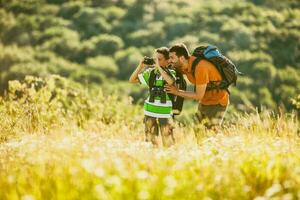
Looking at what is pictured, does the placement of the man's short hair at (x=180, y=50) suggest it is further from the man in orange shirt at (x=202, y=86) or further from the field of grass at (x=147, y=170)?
the field of grass at (x=147, y=170)

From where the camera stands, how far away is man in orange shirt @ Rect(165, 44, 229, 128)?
19.9 ft

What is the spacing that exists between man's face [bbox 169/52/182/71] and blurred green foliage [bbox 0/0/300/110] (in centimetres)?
3923

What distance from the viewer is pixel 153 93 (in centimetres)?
634

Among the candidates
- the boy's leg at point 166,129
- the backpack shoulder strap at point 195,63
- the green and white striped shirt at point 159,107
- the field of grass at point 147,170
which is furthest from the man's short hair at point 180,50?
the field of grass at point 147,170

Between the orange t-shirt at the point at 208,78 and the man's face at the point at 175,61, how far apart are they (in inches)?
4.5

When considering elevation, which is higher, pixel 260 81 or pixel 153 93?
pixel 153 93

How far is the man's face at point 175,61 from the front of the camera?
247 inches

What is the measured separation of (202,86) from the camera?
6.06m

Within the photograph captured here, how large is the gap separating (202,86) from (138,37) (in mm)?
60502

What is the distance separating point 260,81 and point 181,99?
48022mm

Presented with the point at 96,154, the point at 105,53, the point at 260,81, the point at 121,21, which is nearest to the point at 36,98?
the point at 96,154

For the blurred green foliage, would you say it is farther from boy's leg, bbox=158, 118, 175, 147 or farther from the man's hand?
the man's hand

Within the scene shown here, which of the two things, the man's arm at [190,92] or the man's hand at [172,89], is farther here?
the man's hand at [172,89]

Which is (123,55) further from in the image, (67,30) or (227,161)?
(227,161)
